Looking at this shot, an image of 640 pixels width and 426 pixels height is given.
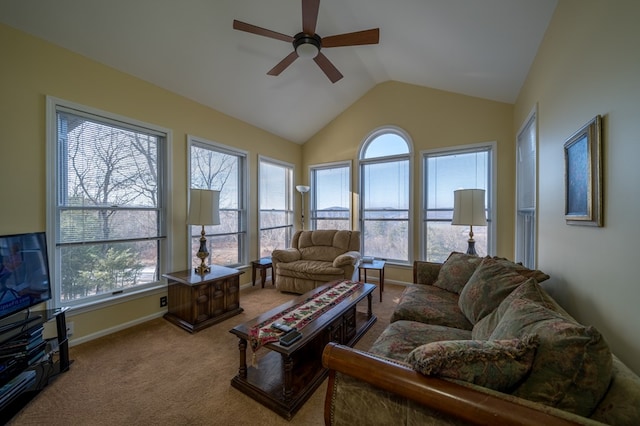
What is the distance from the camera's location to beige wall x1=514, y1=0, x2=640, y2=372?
107cm

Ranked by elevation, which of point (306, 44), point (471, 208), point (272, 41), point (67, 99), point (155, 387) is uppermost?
point (272, 41)

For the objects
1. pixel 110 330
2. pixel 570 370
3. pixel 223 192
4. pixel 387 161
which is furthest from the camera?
pixel 387 161

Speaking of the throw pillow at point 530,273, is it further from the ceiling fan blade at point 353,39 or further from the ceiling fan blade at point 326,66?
the ceiling fan blade at point 326,66

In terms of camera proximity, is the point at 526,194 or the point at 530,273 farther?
the point at 526,194

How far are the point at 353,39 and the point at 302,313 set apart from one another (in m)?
2.55

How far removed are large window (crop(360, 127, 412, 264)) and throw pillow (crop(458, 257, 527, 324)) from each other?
2345 mm

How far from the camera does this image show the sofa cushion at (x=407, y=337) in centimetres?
150

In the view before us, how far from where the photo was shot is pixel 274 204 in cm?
498

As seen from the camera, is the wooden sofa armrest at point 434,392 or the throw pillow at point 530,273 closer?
the wooden sofa armrest at point 434,392

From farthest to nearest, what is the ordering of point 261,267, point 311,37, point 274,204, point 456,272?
point 274,204, point 261,267, point 456,272, point 311,37

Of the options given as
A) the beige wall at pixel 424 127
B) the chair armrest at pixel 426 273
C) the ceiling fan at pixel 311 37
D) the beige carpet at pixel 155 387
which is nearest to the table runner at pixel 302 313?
the beige carpet at pixel 155 387

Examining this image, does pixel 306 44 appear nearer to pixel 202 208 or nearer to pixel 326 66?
pixel 326 66

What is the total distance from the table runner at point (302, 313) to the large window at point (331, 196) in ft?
7.83

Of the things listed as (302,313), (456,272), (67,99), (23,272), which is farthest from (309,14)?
(23,272)
